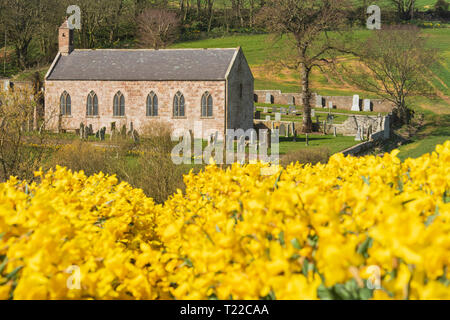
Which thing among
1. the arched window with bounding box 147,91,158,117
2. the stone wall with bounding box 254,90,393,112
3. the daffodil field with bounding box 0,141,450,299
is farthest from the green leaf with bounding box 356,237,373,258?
the stone wall with bounding box 254,90,393,112

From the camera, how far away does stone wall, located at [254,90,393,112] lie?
51.9 metres

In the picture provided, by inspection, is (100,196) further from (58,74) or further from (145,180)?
(58,74)

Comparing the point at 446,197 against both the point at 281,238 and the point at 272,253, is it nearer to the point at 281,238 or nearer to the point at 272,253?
the point at 281,238

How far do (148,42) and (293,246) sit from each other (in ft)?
256

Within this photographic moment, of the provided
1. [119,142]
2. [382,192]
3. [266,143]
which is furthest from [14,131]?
[266,143]

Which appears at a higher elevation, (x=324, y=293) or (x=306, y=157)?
(x=324, y=293)

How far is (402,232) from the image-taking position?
1992mm

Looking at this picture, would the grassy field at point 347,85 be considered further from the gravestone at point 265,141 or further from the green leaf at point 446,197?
the green leaf at point 446,197

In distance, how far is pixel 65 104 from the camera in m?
42.6

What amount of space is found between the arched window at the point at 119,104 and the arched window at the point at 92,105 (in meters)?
1.74

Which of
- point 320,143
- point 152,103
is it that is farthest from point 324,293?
point 152,103

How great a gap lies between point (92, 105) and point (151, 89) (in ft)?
17.6

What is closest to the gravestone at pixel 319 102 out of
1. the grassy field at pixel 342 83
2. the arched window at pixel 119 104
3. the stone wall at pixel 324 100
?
the stone wall at pixel 324 100

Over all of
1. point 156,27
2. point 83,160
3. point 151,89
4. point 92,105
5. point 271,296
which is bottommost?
point 83,160
